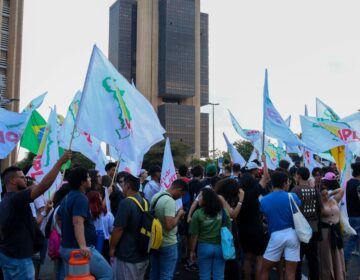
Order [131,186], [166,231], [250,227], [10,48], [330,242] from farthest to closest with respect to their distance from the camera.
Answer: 1. [10,48]
2. [330,242]
3. [250,227]
4. [166,231]
5. [131,186]

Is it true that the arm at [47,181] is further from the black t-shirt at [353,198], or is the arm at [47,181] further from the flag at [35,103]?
the black t-shirt at [353,198]

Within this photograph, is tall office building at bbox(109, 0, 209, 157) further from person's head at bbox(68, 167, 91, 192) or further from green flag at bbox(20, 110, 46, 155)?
person's head at bbox(68, 167, 91, 192)

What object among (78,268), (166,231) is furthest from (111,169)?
(78,268)

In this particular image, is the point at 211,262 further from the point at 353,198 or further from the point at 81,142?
the point at 81,142

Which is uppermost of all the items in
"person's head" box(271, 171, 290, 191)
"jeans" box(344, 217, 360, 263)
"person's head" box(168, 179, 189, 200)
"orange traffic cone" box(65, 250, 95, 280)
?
"person's head" box(271, 171, 290, 191)

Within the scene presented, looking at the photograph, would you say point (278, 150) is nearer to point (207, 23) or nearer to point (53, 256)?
point (53, 256)

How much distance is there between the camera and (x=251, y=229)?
19.7 ft

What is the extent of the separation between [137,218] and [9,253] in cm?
137

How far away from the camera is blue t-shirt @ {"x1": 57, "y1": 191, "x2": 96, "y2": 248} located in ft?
13.9

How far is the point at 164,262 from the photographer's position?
536 centimetres

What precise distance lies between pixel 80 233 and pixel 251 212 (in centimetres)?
275

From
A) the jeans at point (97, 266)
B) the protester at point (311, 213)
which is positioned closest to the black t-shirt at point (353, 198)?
the protester at point (311, 213)

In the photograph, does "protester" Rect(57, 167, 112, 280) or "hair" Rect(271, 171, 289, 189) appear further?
"hair" Rect(271, 171, 289, 189)

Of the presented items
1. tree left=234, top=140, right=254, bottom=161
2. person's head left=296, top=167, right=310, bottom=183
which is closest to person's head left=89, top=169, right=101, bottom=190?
person's head left=296, top=167, right=310, bottom=183
